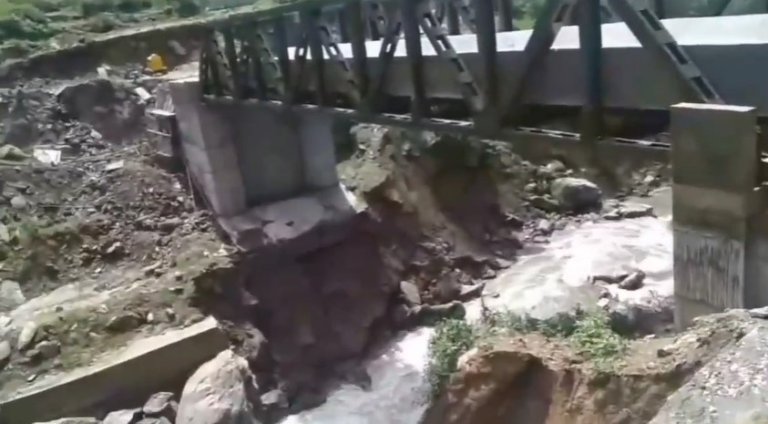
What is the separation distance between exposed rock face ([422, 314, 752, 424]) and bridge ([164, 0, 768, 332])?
1.24 feet

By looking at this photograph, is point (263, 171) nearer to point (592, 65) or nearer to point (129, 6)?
point (592, 65)

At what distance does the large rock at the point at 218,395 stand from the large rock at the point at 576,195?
1076cm

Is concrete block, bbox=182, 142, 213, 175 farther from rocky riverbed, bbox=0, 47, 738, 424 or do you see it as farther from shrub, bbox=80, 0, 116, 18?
shrub, bbox=80, 0, 116, 18

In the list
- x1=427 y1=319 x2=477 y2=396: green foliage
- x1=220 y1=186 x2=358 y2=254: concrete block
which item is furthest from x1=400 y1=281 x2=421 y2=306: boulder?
x1=427 y1=319 x2=477 y2=396: green foliage

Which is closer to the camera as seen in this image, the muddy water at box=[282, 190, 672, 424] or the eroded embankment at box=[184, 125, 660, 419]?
the muddy water at box=[282, 190, 672, 424]

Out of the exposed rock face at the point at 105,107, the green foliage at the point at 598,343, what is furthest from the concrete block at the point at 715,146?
the exposed rock face at the point at 105,107

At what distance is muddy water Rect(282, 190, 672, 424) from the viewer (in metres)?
12.2

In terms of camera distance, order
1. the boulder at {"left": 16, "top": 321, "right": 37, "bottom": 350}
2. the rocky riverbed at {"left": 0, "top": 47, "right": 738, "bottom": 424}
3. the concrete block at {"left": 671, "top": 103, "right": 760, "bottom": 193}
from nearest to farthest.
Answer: the concrete block at {"left": 671, "top": 103, "right": 760, "bottom": 193}
the boulder at {"left": 16, "top": 321, "right": 37, "bottom": 350}
the rocky riverbed at {"left": 0, "top": 47, "right": 738, "bottom": 424}

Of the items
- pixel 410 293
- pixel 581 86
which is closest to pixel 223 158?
pixel 410 293

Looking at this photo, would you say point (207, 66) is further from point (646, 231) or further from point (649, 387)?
point (646, 231)

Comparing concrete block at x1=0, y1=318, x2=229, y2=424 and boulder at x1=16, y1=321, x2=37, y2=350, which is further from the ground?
boulder at x1=16, y1=321, x2=37, y2=350

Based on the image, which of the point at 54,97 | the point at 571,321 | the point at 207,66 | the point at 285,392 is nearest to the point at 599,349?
the point at 571,321

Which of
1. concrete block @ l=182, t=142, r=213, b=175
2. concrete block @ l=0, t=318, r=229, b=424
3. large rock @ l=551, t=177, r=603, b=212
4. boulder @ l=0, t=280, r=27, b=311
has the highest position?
concrete block @ l=182, t=142, r=213, b=175

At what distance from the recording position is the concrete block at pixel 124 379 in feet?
32.7
